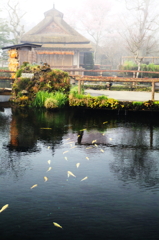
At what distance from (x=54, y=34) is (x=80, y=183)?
36311 millimetres

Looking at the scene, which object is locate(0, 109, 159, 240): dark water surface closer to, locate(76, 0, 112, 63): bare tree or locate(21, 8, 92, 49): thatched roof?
locate(21, 8, 92, 49): thatched roof

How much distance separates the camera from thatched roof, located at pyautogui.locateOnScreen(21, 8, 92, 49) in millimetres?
38125

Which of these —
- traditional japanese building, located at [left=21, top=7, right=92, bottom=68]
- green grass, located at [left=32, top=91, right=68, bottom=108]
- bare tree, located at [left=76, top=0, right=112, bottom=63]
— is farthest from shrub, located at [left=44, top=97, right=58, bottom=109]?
bare tree, located at [left=76, top=0, right=112, bottom=63]

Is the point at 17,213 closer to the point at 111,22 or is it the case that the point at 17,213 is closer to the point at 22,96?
the point at 22,96

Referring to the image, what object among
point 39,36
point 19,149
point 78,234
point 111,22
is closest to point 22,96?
point 19,149

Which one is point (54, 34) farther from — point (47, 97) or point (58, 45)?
point (47, 97)

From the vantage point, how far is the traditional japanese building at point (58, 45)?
37188 millimetres

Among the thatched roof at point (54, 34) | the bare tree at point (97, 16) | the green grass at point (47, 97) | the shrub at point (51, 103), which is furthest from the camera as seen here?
the bare tree at point (97, 16)

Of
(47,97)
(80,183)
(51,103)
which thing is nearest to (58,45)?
(47,97)

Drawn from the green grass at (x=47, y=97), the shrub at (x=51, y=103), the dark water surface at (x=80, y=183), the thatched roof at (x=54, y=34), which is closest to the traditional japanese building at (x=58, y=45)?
the thatched roof at (x=54, y=34)

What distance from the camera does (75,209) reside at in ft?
16.8

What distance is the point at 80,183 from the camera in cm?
614

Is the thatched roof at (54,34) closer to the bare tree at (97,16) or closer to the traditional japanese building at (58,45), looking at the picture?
the traditional japanese building at (58,45)

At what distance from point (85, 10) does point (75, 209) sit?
6550 cm
